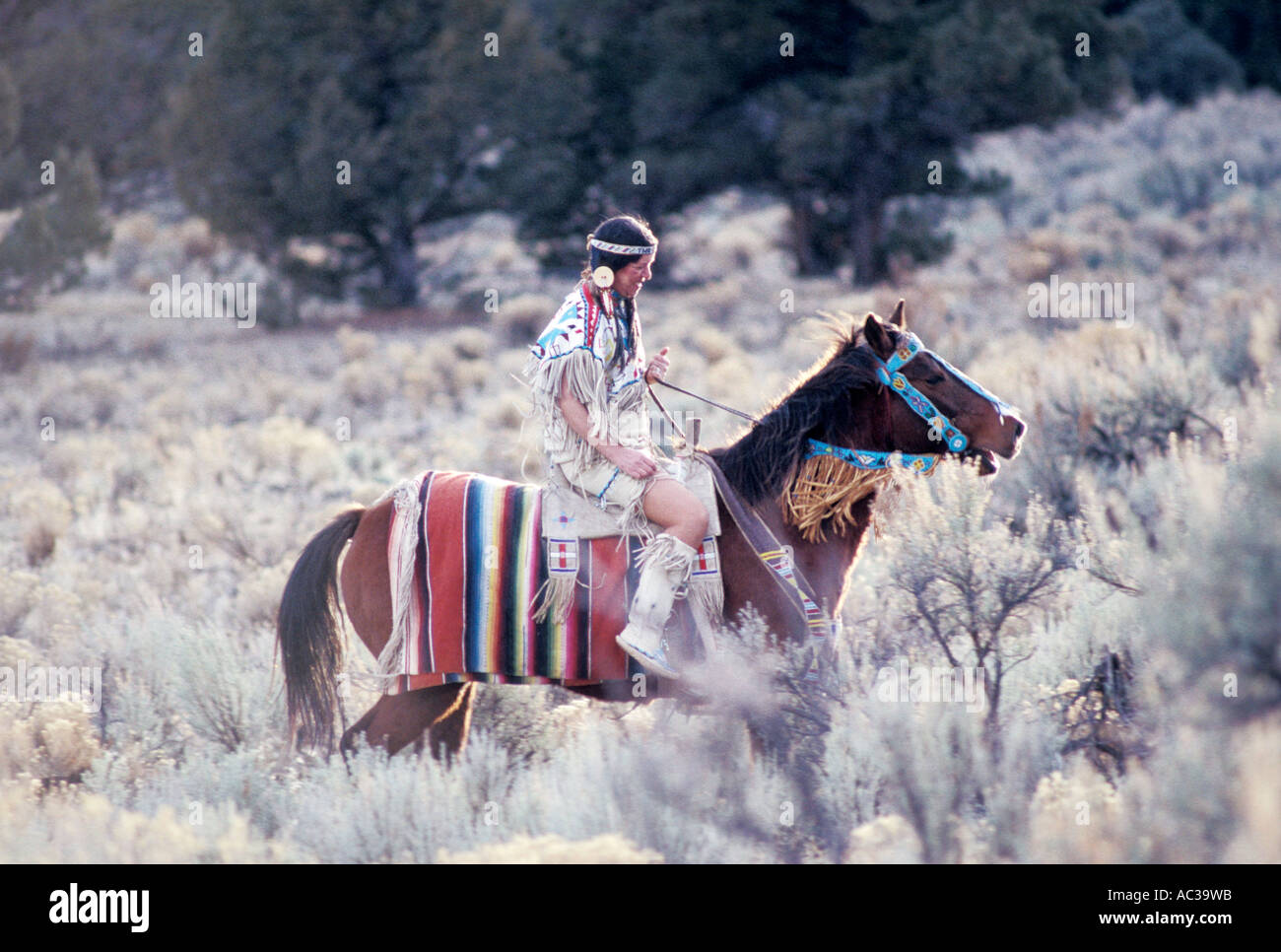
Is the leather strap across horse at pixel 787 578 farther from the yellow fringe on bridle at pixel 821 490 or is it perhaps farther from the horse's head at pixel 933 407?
the horse's head at pixel 933 407

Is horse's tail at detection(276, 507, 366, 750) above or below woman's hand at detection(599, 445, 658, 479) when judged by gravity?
below

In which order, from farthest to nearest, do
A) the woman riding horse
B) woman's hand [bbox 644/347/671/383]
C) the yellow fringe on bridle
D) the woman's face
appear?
woman's hand [bbox 644/347/671/383], the yellow fringe on bridle, the woman's face, the woman riding horse

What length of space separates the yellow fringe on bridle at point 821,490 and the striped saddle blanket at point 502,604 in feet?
1.32

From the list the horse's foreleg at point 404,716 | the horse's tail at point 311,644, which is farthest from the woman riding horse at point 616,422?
the horse's tail at point 311,644

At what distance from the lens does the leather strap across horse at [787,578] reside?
4.70 metres

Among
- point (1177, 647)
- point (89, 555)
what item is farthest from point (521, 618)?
point (89, 555)

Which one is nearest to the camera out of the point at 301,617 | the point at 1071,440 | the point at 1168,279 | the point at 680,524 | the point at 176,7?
the point at 680,524

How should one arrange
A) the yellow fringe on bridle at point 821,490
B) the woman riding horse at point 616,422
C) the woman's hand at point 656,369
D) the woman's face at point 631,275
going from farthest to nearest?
the woman's hand at point 656,369 < the yellow fringe on bridle at point 821,490 < the woman's face at point 631,275 < the woman riding horse at point 616,422

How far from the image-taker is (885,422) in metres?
4.85

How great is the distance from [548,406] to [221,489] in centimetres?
748

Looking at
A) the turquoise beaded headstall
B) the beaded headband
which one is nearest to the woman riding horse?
the beaded headband

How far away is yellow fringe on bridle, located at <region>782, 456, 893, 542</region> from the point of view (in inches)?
188

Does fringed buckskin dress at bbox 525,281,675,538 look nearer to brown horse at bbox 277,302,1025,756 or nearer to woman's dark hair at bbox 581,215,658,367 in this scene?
woman's dark hair at bbox 581,215,658,367

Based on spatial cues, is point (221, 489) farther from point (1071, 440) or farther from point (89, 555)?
point (1071, 440)
